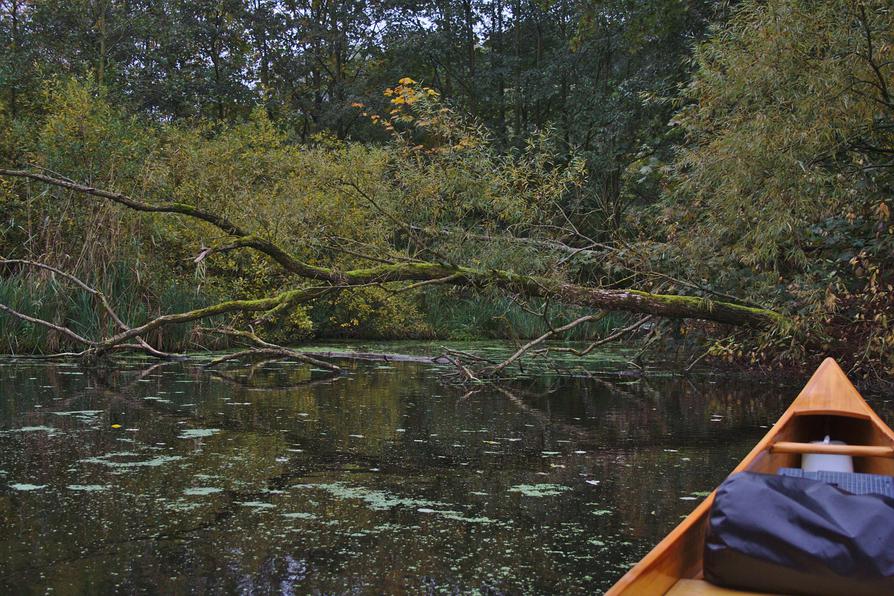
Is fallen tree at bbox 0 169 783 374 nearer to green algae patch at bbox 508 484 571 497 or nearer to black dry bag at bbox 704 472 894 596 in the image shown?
green algae patch at bbox 508 484 571 497

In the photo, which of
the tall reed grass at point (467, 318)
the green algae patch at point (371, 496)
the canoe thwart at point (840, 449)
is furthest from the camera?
the tall reed grass at point (467, 318)

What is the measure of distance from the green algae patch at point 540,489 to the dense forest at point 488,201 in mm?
3499

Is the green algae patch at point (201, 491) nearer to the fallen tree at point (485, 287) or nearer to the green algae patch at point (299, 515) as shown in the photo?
the green algae patch at point (299, 515)

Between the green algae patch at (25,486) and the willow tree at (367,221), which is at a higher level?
the willow tree at (367,221)

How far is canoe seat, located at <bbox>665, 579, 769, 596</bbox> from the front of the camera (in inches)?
89.5

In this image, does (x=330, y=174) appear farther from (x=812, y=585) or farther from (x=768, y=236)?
(x=812, y=585)

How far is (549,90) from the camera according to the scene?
20141mm

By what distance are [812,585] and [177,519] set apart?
223 centimetres

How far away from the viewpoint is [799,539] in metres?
2.23

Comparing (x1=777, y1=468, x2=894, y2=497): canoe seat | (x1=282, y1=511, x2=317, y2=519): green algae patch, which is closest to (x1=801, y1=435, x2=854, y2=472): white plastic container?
(x1=777, y1=468, x2=894, y2=497): canoe seat

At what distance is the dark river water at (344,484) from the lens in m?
2.79

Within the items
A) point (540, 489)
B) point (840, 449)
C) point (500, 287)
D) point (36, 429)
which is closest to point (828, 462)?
point (840, 449)

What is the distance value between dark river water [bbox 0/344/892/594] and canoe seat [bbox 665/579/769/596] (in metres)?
0.38

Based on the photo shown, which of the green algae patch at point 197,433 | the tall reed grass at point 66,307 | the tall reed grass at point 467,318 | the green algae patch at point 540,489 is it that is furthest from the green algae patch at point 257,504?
the tall reed grass at point 467,318
